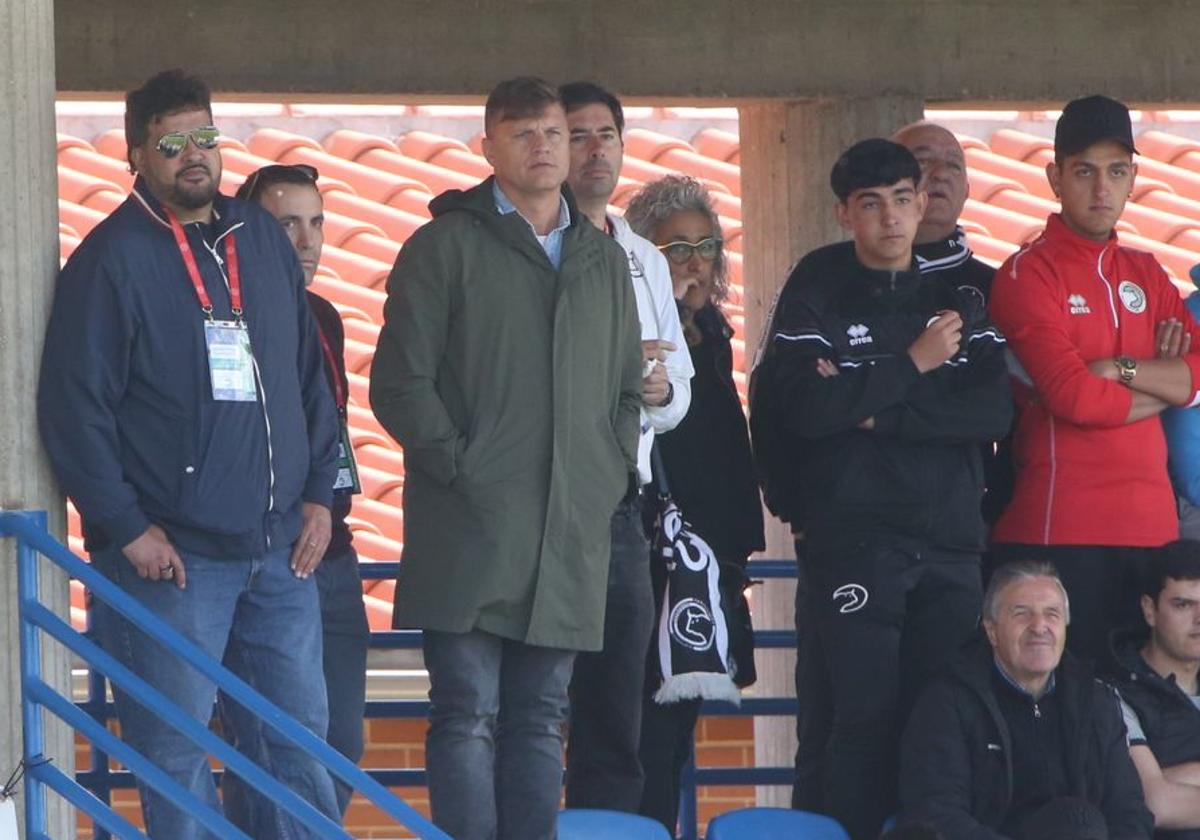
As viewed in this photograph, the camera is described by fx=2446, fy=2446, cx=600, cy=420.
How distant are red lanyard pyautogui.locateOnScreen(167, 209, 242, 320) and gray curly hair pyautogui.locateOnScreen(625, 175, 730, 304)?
1.42 m

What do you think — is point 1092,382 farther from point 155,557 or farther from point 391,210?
point 391,210

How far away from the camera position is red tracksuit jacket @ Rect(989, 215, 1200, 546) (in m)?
6.07

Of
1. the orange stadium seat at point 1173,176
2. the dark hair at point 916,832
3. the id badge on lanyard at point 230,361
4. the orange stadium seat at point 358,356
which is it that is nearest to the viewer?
the id badge on lanyard at point 230,361

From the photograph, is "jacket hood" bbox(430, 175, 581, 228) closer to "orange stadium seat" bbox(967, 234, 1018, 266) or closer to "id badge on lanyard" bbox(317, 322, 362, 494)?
"id badge on lanyard" bbox(317, 322, 362, 494)

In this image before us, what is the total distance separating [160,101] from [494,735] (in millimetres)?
1538

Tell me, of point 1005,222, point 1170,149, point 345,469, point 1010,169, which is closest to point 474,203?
point 345,469

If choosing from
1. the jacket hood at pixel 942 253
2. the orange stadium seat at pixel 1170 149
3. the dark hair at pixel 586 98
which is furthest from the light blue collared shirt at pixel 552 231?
the orange stadium seat at pixel 1170 149

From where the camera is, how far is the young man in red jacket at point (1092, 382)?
6113 millimetres

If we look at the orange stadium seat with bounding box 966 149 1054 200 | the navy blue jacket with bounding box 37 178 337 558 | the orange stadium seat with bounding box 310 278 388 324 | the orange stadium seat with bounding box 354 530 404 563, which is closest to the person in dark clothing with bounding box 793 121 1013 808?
the navy blue jacket with bounding box 37 178 337 558

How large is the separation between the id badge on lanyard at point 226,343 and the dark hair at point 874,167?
1.69m

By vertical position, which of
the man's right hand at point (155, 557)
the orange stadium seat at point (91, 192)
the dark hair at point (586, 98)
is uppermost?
the orange stadium seat at point (91, 192)

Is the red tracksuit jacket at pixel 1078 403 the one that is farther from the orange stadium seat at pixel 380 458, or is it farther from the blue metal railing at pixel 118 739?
the orange stadium seat at pixel 380 458

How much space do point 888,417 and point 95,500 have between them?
1965mm

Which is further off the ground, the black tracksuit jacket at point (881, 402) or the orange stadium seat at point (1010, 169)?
the orange stadium seat at point (1010, 169)
